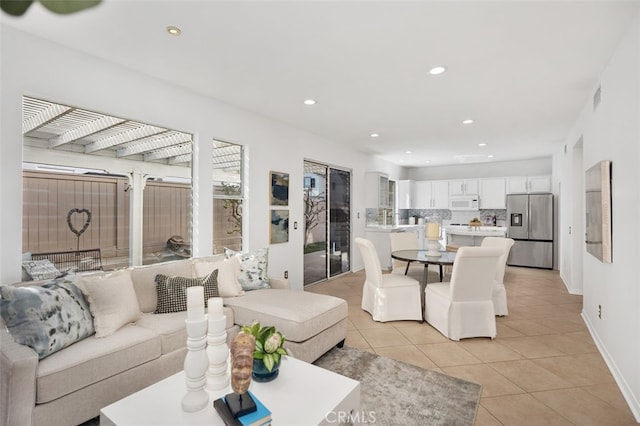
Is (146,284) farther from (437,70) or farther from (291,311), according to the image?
(437,70)

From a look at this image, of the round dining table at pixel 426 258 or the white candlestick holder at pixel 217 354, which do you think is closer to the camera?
the white candlestick holder at pixel 217 354

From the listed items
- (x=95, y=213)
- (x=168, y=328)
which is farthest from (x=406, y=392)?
(x=95, y=213)

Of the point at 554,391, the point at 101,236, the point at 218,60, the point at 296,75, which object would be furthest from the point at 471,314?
the point at 101,236

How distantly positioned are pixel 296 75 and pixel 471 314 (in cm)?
292

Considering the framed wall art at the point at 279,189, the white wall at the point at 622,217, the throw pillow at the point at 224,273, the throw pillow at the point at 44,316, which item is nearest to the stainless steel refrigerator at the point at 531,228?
the white wall at the point at 622,217

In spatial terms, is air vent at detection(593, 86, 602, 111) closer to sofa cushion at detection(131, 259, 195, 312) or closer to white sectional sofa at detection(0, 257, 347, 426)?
white sectional sofa at detection(0, 257, 347, 426)

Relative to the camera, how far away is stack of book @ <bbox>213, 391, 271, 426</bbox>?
1.38m

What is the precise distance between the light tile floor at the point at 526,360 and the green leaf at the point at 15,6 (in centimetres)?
260

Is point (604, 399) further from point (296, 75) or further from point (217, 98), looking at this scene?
point (217, 98)

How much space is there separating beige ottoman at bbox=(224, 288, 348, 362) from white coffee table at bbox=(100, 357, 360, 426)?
0.67 meters

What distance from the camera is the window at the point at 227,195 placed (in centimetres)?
382

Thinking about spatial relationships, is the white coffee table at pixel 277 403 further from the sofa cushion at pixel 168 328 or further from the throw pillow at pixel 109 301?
the throw pillow at pixel 109 301

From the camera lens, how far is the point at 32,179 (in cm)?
246

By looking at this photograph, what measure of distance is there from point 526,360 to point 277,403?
2.36 meters
